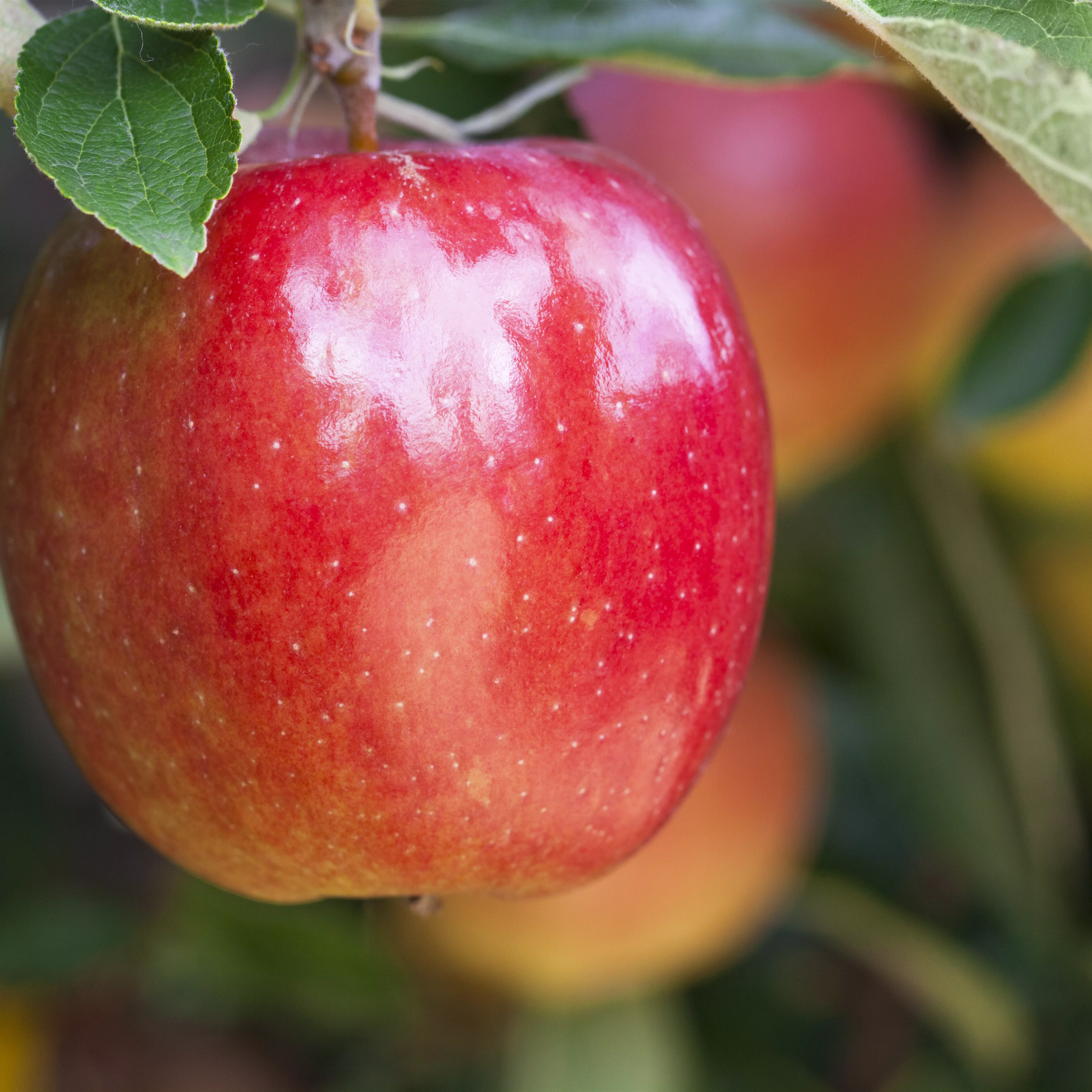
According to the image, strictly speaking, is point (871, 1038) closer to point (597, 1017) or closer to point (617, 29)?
point (597, 1017)

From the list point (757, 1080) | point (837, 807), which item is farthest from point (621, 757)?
point (837, 807)

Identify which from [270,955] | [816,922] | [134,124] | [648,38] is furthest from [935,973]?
[134,124]

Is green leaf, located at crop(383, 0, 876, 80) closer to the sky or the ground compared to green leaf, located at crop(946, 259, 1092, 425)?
closer to the sky

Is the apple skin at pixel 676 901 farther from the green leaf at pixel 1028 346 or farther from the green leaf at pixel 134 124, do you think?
the green leaf at pixel 134 124

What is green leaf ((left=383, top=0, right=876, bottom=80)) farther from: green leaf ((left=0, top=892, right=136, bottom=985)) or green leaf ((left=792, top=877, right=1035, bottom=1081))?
green leaf ((left=792, top=877, right=1035, bottom=1081))

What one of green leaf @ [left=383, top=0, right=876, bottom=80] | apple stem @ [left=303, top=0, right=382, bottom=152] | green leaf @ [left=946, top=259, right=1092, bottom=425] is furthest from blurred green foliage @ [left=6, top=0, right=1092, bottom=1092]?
apple stem @ [left=303, top=0, right=382, bottom=152]

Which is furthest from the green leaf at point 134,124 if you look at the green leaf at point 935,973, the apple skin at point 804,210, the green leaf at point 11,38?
the green leaf at point 935,973
